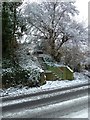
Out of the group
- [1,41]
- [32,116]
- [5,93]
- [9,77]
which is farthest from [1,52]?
[32,116]

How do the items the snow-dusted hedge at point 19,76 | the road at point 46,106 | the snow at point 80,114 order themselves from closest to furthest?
1. the snow at point 80,114
2. the road at point 46,106
3. the snow-dusted hedge at point 19,76

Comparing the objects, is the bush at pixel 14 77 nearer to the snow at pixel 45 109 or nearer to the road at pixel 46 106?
the road at pixel 46 106

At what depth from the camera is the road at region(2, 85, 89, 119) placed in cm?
1202

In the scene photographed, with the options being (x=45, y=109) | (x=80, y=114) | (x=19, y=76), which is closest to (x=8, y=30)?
(x=19, y=76)

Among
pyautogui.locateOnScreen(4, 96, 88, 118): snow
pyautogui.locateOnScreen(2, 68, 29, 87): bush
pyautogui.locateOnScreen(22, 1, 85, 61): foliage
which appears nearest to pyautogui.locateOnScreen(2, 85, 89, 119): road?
pyautogui.locateOnScreen(4, 96, 88, 118): snow

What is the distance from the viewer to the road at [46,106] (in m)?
12.0

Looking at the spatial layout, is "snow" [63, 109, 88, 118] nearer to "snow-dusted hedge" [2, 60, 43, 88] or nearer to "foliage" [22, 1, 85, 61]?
"snow-dusted hedge" [2, 60, 43, 88]

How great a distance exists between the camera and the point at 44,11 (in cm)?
3544

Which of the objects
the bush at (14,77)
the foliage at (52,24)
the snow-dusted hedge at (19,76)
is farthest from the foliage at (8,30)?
the foliage at (52,24)

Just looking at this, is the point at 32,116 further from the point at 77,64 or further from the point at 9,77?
the point at 77,64

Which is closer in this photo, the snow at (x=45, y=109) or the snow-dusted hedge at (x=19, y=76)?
the snow at (x=45, y=109)

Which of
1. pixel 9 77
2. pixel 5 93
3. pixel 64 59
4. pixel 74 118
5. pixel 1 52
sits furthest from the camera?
pixel 64 59

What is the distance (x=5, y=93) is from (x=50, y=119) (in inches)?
290

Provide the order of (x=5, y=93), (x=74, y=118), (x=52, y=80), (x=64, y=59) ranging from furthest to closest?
1. (x=64, y=59)
2. (x=52, y=80)
3. (x=5, y=93)
4. (x=74, y=118)
